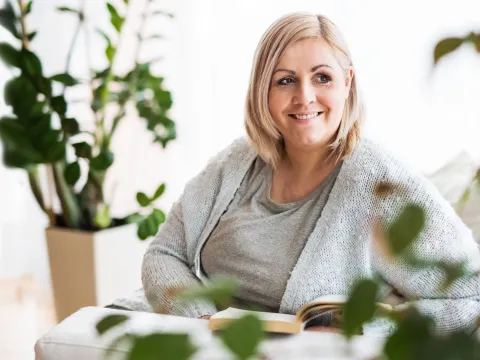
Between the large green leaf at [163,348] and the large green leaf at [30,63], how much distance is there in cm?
220

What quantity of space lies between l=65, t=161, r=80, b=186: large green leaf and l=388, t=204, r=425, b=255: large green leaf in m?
2.17

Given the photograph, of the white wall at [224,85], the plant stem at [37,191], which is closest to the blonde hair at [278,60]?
the white wall at [224,85]

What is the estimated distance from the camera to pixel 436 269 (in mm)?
1365

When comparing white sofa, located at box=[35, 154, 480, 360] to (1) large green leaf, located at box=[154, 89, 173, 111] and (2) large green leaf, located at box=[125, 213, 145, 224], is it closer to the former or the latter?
(2) large green leaf, located at box=[125, 213, 145, 224]

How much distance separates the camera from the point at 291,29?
1.57m

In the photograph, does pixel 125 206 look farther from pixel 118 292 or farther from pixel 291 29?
pixel 291 29

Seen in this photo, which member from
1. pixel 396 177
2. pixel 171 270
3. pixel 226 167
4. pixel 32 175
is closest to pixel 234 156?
pixel 226 167

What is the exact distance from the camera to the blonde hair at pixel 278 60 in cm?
158

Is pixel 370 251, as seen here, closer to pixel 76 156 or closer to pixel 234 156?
pixel 234 156

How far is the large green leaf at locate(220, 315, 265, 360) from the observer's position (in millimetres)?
295

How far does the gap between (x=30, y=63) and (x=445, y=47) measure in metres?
2.20

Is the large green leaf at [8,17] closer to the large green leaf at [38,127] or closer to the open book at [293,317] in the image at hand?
the large green leaf at [38,127]

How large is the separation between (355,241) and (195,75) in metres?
1.94

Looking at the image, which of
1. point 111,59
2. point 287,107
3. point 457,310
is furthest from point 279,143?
point 111,59
